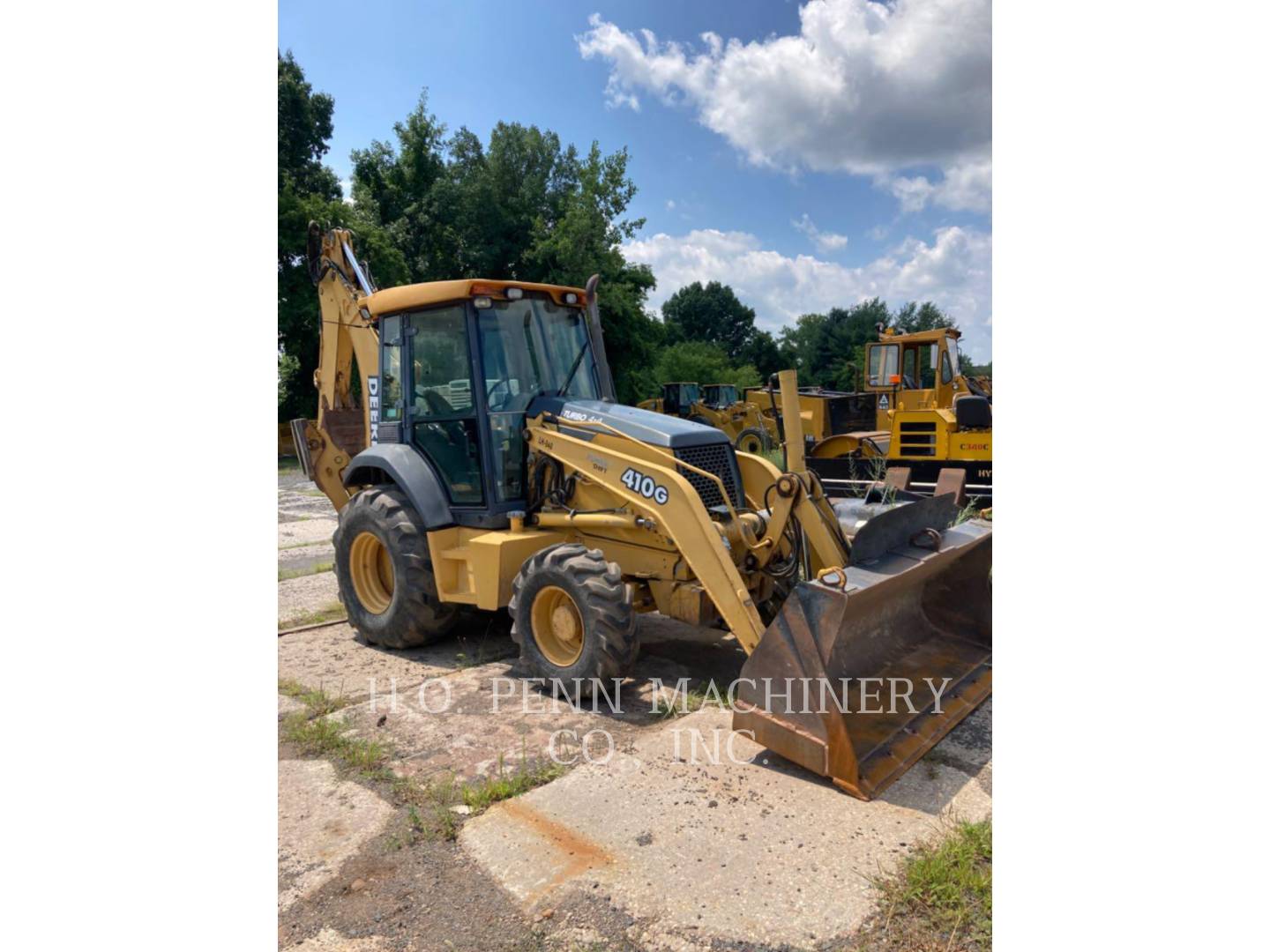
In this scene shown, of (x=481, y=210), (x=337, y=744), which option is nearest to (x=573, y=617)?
(x=337, y=744)

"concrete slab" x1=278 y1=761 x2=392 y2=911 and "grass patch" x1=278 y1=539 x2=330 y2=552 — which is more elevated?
"grass patch" x1=278 y1=539 x2=330 y2=552

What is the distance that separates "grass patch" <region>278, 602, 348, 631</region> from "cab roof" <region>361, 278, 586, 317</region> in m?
2.54

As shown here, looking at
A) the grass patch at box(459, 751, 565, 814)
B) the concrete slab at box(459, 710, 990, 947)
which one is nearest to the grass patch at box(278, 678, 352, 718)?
the grass patch at box(459, 751, 565, 814)

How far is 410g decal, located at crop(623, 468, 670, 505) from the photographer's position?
446 centimetres

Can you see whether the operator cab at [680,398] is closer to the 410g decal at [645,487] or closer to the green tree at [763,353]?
the 410g decal at [645,487]

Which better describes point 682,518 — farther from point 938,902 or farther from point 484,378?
point 938,902

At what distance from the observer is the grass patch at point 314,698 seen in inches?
178

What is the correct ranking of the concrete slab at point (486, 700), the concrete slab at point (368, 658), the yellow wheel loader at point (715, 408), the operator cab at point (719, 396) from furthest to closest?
1. the operator cab at point (719, 396)
2. the yellow wheel loader at point (715, 408)
3. the concrete slab at point (368, 658)
4. the concrete slab at point (486, 700)

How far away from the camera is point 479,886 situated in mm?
2838

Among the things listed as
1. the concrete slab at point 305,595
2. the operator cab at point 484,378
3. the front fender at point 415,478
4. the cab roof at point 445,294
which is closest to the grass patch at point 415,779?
the front fender at point 415,478

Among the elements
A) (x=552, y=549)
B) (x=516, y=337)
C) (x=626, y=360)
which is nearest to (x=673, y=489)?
(x=552, y=549)

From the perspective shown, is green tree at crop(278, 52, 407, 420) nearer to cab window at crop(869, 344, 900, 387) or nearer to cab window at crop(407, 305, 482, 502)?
cab window at crop(869, 344, 900, 387)

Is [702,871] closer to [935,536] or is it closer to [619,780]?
[619,780]

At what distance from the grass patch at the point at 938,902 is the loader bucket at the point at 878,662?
0.48m
